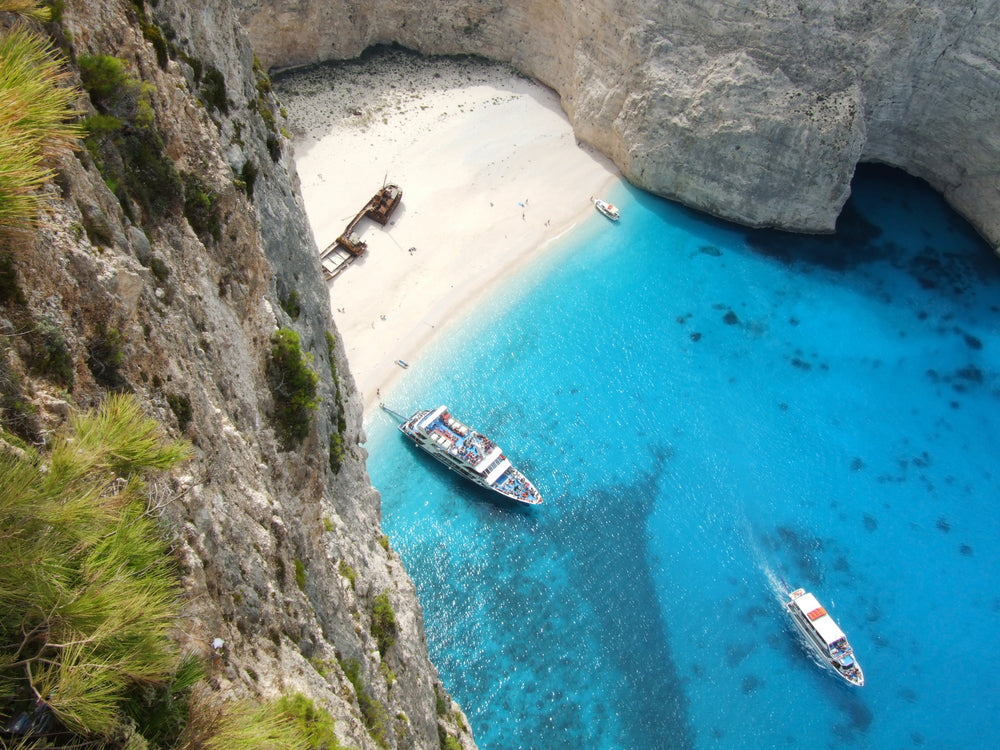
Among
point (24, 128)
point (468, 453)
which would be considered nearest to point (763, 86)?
point (468, 453)

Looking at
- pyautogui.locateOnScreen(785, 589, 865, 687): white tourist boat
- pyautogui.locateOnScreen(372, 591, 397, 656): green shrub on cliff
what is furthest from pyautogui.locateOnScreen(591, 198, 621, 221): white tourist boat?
pyautogui.locateOnScreen(372, 591, 397, 656): green shrub on cliff

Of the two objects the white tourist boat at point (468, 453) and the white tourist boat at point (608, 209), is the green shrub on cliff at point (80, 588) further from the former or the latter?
the white tourist boat at point (608, 209)

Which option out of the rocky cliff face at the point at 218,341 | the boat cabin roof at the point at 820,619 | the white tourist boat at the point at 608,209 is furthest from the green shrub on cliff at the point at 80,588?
the white tourist boat at the point at 608,209

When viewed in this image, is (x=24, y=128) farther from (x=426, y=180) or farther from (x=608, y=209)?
(x=608, y=209)

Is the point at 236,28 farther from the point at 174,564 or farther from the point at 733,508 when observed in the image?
the point at 733,508

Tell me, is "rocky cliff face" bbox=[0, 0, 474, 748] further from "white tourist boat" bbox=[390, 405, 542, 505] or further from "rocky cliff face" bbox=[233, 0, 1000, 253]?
"rocky cliff face" bbox=[233, 0, 1000, 253]

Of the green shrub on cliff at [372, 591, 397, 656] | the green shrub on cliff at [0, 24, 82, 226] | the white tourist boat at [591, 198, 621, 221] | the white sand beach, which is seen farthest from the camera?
the white tourist boat at [591, 198, 621, 221]

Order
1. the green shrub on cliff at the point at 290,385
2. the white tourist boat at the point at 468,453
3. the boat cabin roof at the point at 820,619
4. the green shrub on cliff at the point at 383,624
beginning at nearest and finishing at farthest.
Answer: the green shrub on cliff at the point at 290,385 → the green shrub on cliff at the point at 383,624 → the boat cabin roof at the point at 820,619 → the white tourist boat at the point at 468,453
